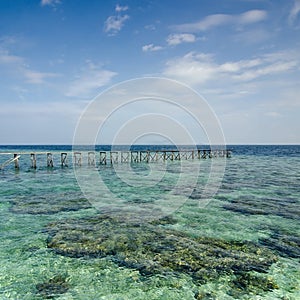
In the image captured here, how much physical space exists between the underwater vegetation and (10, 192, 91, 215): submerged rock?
2829 mm

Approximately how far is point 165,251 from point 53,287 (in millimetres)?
3598

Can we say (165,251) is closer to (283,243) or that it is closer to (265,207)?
(283,243)

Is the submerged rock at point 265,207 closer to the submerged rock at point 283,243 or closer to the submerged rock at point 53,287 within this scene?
the submerged rock at point 283,243

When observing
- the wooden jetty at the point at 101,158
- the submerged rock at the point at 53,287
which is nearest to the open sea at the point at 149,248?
the submerged rock at the point at 53,287

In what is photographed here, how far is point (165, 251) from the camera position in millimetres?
9008

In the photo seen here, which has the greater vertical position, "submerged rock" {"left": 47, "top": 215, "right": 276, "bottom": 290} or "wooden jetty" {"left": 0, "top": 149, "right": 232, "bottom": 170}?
"wooden jetty" {"left": 0, "top": 149, "right": 232, "bottom": 170}

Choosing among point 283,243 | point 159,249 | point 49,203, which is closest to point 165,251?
point 159,249

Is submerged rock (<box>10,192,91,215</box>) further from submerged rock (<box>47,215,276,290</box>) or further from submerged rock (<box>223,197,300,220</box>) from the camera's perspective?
submerged rock (<box>223,197,300,220</box>)

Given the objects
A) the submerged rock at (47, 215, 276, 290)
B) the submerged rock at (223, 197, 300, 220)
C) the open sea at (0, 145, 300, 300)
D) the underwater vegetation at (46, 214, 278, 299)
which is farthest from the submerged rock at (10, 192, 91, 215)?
the submerged rock at (223, 197, 300, 220)

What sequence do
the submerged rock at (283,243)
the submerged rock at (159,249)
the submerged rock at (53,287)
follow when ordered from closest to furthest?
the submerged rock at (53,287)
the submerged rock at (159,249)
the submerged rock at (283,243)

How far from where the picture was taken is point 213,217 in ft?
44.0

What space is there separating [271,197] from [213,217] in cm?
686

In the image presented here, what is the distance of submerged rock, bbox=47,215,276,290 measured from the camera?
787 centimetres

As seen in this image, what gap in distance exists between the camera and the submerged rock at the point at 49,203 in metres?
14.4
